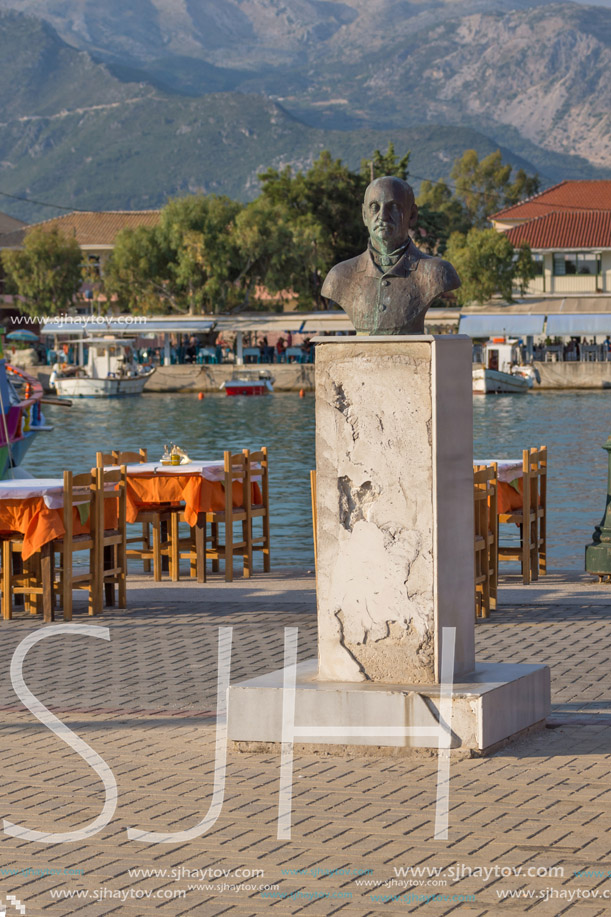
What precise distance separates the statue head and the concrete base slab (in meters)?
2.28

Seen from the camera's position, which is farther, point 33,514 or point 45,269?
point 45,269

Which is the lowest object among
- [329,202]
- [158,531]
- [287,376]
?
[158,531]

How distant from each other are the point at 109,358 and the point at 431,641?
73.3 m

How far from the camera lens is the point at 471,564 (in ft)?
26.0

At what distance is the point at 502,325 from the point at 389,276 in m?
70.7

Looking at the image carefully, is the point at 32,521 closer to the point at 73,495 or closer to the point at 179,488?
the point at 73,495

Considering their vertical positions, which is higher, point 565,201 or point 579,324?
point 565,201

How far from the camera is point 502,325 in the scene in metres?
77.8

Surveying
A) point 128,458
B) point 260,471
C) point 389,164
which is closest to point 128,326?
point 389,164

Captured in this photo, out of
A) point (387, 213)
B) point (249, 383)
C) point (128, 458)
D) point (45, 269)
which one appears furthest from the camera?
point (45, 269)

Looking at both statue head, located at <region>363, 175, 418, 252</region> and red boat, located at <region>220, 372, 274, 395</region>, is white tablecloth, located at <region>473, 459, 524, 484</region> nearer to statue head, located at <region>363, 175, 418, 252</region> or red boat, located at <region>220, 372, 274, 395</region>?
statue head, located at <region>363, 175, 418, 252</region>

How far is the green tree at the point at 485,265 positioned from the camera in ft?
260

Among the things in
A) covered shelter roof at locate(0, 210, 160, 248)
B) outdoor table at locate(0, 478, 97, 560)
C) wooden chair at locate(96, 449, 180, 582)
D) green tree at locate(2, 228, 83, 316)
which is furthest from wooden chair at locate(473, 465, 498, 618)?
covered shelter roof at locate(0, 210, 160, 248)

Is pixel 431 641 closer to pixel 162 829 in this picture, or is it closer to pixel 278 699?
pixel 278 699
